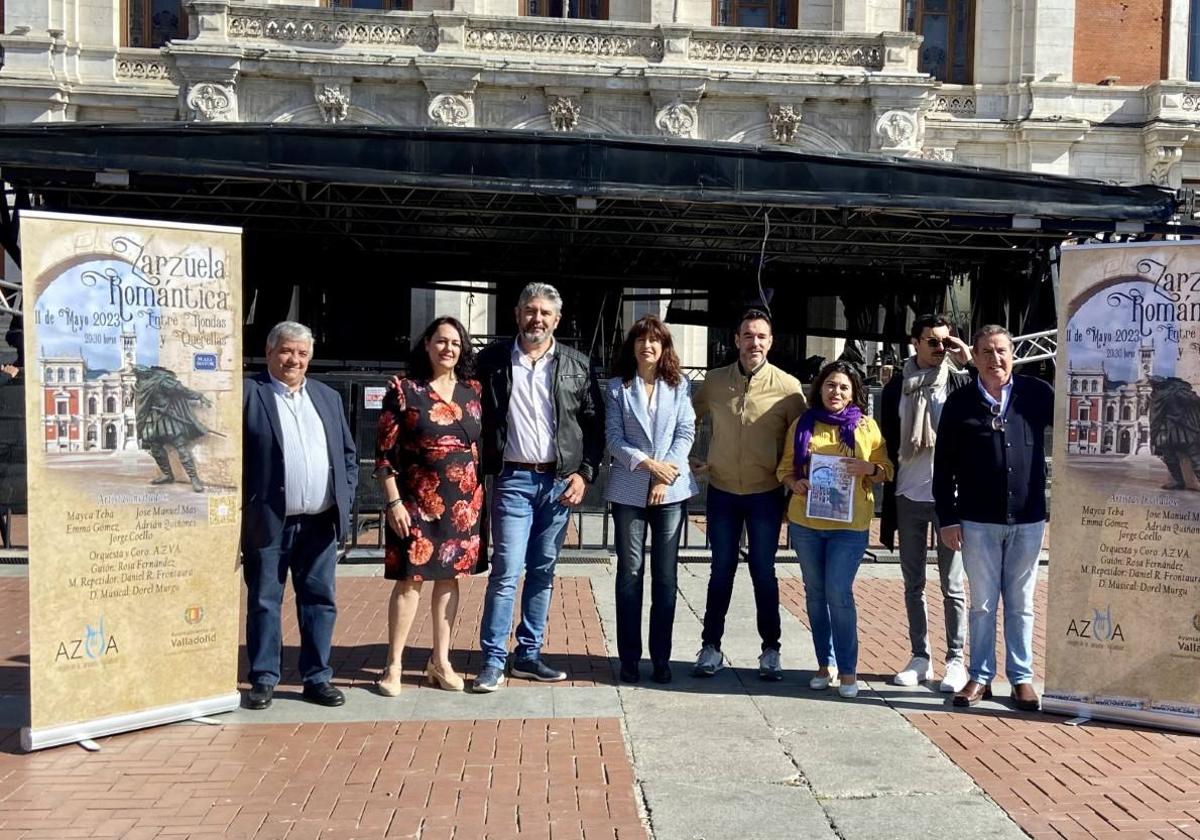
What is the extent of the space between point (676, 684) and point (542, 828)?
1.93 metres

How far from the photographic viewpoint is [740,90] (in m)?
22.9

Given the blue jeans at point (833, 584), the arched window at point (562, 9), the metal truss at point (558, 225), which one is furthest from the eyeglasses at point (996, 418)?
the arched window at point (562, 9)

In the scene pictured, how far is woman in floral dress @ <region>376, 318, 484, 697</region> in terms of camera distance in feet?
17.7

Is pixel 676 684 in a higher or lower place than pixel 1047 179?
lower

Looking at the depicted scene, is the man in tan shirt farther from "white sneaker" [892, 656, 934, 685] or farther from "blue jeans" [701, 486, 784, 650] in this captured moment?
"white sneaker" [892, 656, 934, 685]

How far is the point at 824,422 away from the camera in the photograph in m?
5.61

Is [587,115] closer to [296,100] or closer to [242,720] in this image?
[296,100]

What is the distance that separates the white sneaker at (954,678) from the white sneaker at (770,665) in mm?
826

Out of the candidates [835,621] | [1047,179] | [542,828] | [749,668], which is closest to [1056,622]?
[835,621]

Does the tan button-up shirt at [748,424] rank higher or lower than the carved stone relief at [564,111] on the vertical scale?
lower

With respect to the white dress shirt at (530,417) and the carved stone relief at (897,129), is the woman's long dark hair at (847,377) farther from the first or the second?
the carved stone relief at (897,129)

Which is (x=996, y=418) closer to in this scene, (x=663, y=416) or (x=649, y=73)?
(x=663, y=416)

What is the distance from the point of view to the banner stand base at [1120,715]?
5.09 m

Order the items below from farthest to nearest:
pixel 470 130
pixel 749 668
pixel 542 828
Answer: pixel 470 130 → pixel 749 668 → pixel 542 828
